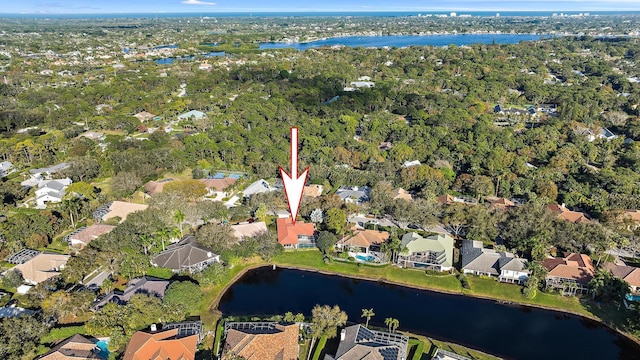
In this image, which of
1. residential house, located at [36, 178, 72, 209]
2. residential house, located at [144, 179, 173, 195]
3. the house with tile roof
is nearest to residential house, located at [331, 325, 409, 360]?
the house with tile roof

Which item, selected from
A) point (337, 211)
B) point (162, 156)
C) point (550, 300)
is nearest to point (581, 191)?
point (550, 300)

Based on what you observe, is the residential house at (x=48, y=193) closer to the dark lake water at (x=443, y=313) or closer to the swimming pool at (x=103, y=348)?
the swimming pool at (x=103, y=348)

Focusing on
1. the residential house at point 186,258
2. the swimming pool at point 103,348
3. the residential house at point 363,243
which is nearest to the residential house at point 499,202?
the residential house at point 363,243

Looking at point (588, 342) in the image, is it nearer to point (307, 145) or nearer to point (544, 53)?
point (307, 145)

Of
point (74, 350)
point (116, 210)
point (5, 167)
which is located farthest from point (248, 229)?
point (5, 167)

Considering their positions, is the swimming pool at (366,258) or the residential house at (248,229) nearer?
the swimming pool at (366,258)

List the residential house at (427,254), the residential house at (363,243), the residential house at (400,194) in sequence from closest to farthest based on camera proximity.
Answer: the residential house at (427,254), the residential house at (363,243), the residential house at (400,194)
